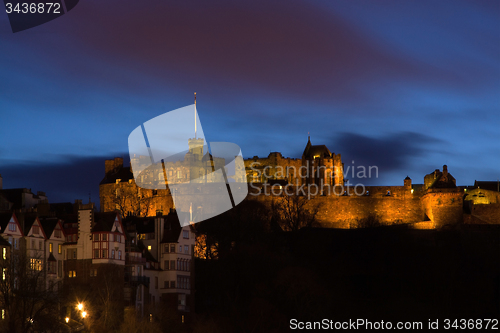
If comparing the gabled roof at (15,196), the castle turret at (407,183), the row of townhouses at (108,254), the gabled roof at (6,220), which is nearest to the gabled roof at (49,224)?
the row of townhouses at (108,254)

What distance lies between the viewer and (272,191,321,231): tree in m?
86.9

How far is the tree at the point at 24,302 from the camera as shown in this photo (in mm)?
45375

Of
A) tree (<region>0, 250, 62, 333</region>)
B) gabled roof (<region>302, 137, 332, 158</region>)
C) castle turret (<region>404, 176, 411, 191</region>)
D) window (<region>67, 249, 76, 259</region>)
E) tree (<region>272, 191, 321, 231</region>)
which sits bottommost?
tree (<region>0, 250, 62, 333</region>)

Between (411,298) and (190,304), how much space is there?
1968cm

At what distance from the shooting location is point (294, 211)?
88375 millimetres

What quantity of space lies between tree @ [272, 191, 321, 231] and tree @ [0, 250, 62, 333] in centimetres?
4071

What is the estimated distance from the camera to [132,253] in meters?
56.8

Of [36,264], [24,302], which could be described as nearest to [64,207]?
[36,264]

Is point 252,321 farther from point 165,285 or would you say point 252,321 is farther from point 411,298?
point 411,298

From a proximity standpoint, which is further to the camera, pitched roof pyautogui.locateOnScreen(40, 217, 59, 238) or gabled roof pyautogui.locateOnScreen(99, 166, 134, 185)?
gabled roof pyautogui.locateOnScreen(99, 166, 134, 185)

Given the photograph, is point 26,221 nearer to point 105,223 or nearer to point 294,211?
point 105,223

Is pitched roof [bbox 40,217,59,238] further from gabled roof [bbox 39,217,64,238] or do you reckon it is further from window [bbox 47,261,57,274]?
window [bbox 47,261,57,274]

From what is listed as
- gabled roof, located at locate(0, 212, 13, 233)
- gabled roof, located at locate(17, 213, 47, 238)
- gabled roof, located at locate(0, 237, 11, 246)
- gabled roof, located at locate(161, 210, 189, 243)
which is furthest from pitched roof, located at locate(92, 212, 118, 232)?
gabled roof, located at locate(0, 237, 11, 246)

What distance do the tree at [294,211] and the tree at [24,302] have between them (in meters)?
40.7
